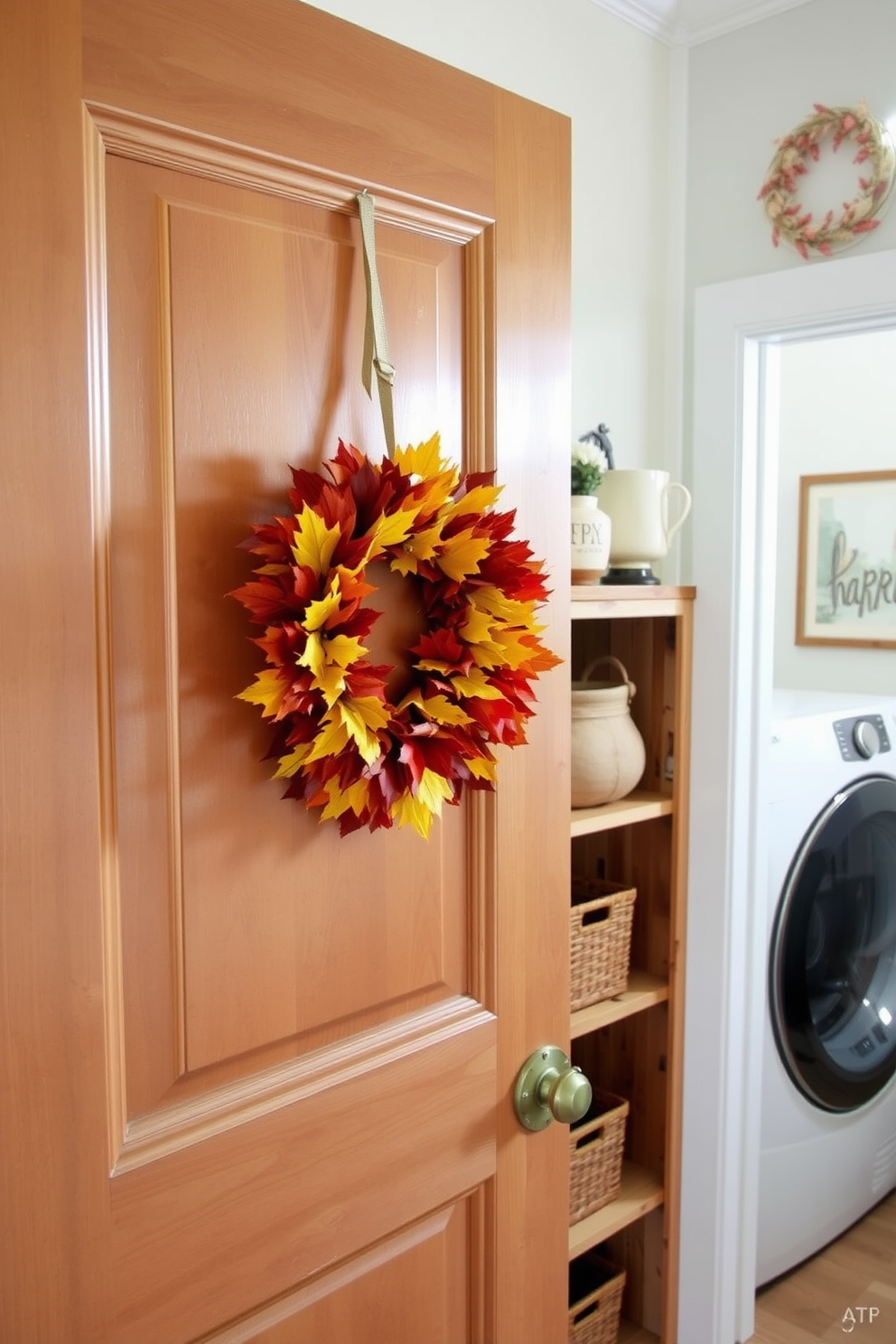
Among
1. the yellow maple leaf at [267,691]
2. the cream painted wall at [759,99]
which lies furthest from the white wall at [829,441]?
the yellow maple leaf at [267,691]

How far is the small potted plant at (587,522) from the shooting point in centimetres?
154

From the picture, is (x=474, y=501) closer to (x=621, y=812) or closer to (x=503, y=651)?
(x=503, y=651)

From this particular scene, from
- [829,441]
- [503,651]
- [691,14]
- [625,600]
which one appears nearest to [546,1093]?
[503,651]

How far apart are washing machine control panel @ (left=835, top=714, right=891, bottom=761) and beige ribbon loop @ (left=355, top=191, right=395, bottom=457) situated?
1.48 meters

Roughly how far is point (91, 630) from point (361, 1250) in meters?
0.64

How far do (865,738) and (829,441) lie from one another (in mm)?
1107

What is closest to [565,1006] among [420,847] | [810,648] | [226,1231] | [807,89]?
[420,847]

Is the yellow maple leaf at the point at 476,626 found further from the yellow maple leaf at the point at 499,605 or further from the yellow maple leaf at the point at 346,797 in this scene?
the yellow maple leaf at the point at 346,797

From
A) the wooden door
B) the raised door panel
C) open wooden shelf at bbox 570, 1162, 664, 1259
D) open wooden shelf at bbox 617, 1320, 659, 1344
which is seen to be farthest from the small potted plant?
open wooden shelf at bbox 617, 1320, 659, 1344

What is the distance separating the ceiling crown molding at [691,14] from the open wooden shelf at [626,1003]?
1.65 meters

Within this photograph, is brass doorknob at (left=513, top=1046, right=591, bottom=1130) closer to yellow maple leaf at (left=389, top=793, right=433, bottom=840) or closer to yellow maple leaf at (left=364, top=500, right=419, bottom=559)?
yellow maple leaf at (left=389, top=793, right=433, bottom=840)

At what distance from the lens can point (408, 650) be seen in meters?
0.93

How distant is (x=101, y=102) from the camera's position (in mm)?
735

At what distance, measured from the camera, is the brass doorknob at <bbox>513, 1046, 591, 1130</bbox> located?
109 centimetres
